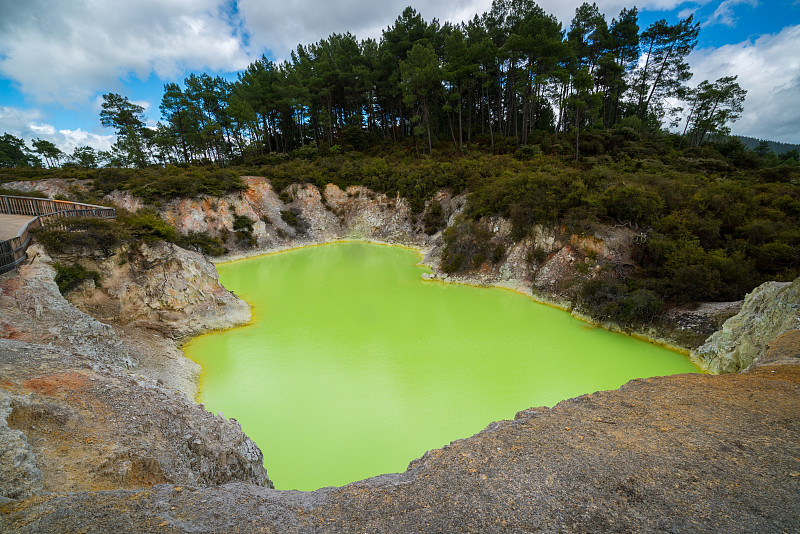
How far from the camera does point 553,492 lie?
13.8ft

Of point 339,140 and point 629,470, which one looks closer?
point 629,470

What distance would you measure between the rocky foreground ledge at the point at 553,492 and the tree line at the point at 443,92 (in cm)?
2940

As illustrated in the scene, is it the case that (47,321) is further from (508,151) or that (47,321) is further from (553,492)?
(508,151)

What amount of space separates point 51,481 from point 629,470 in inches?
277

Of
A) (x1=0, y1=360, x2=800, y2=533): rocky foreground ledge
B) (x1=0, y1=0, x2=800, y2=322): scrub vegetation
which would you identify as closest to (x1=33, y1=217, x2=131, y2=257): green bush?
(x1=0, y1=0, x2=800, y2=322): scrub vegetation

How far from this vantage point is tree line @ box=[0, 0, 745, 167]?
3086cm

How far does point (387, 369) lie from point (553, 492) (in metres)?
6.68

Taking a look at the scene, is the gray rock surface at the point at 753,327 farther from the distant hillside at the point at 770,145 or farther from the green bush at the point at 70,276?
the distant hillside at the point at 770,145

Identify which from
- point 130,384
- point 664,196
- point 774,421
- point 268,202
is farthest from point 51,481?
point 268,202

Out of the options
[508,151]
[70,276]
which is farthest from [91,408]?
[508,151]

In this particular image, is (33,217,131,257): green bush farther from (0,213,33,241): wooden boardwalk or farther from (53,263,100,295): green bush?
(0,213,33,241): wooden boardwalk

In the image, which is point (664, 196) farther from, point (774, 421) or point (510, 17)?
point (510, 17)

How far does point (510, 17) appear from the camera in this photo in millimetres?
33031

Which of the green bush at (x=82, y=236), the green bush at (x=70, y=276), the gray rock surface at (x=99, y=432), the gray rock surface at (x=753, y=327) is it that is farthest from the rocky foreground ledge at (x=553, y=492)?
the green bush at (x=82, y=236)
